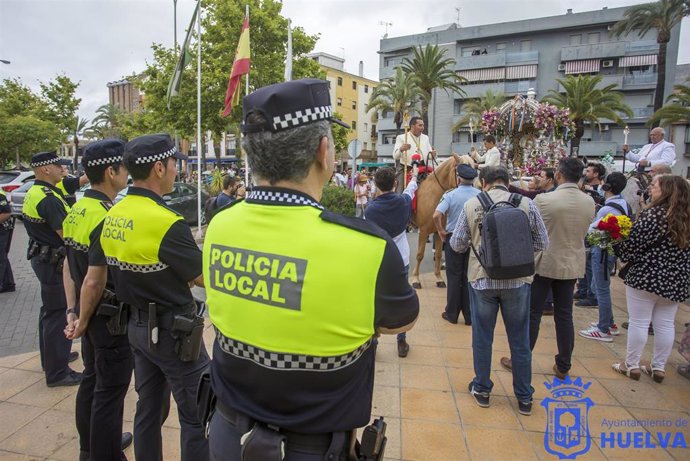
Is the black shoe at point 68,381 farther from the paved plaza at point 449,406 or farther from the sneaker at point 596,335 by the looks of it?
the sneaker at point 596,335

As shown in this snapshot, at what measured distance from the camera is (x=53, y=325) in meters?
4.06

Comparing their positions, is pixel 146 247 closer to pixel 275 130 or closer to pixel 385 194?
pixel 275 130

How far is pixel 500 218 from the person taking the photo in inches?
135

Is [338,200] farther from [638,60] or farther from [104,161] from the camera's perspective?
[638,60]

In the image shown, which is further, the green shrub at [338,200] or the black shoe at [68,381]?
the green shrub at [338,200]

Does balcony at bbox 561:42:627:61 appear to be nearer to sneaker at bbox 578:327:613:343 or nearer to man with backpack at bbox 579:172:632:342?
man with backpack at bbox 579:172:632:342

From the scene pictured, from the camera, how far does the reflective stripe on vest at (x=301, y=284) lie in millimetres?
1292

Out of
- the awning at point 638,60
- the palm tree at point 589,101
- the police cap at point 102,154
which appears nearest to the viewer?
the police cap at point 102,154

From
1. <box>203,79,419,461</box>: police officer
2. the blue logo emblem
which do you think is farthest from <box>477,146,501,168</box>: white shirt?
<box>203,79,419,461</box>: police officer

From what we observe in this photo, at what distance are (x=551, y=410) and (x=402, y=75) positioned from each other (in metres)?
38.0

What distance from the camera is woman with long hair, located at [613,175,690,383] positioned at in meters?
3.81

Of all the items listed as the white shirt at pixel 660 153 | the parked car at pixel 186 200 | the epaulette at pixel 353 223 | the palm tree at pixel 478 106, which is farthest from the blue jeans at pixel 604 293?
the palm tree at pixel 478 106

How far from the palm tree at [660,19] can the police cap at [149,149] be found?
32627mm

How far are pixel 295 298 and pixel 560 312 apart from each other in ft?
12.1
